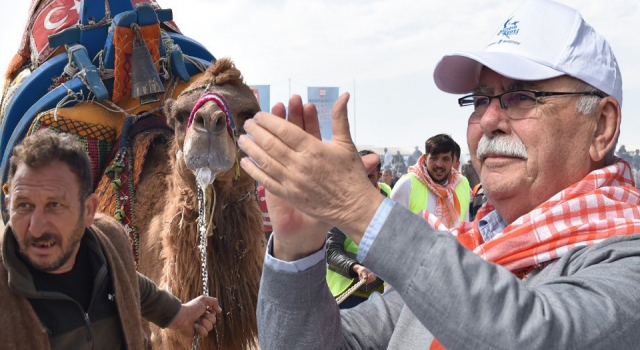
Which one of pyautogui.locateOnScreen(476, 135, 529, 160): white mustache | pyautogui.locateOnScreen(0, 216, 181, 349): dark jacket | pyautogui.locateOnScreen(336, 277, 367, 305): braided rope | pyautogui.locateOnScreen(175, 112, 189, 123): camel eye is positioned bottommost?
pyautogui.locateOnScreen(336, 277, 367, 305): braided rope

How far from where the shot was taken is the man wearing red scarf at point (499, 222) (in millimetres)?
1074

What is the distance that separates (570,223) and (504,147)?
25 centimetres

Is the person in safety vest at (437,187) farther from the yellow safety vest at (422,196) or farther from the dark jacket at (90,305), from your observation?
the dark jacket at (90,305)

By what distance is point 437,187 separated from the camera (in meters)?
5.54

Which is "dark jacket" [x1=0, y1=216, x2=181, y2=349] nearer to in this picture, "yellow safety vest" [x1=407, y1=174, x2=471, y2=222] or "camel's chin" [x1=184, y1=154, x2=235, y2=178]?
"camel's chin" [x1=184, y1=154, x2=235, y2=178]

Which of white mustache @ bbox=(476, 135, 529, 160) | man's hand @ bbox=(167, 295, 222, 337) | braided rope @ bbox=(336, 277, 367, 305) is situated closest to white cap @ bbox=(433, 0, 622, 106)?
white mustache @ bbox=(476, 135, 529, 160)

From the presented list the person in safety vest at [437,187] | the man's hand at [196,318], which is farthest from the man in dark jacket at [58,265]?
the person in safety vest at [437,187]

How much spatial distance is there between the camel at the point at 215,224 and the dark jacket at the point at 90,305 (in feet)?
2.29

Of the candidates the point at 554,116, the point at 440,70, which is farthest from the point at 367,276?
the point at 554,116

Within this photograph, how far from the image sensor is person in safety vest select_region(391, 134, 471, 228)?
17.9ft

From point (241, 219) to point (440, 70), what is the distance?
1.88 m

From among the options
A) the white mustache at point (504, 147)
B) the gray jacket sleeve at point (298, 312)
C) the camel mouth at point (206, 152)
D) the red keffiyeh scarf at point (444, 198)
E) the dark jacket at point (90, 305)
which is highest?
the white mustache at point (504, 147)

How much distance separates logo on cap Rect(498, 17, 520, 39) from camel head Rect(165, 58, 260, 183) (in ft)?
5.83

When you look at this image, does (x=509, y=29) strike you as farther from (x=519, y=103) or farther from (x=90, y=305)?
(x=90, y=305)
